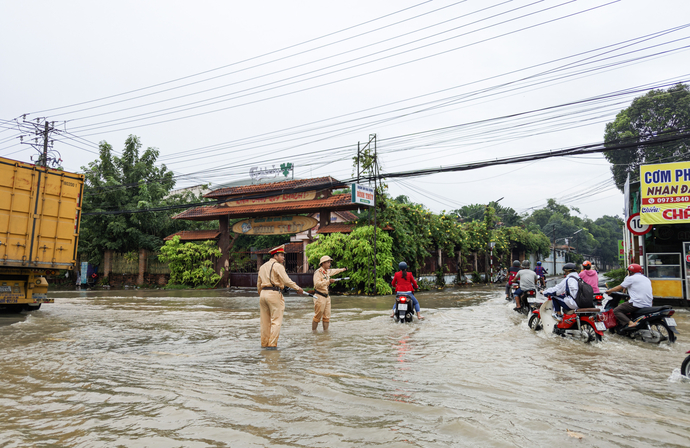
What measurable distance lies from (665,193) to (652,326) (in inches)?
301

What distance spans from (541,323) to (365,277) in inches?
482

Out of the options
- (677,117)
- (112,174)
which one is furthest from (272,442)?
(677,117)

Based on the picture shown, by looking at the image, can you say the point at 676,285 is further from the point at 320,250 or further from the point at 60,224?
the point at 60,224

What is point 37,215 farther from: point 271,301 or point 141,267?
point 141,267

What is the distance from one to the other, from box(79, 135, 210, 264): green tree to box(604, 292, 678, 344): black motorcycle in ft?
90.1

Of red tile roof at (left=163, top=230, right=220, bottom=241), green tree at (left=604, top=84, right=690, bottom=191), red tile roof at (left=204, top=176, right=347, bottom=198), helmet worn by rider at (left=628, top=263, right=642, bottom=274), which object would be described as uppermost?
green tree at (left=604, top=84, right=690, bottom=191)

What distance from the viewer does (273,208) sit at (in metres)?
26.0

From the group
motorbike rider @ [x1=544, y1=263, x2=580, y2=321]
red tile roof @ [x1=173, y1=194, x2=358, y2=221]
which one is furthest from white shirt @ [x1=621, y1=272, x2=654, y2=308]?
red tile roof @ [x1=173, y1=194, x2=358, y2=221]

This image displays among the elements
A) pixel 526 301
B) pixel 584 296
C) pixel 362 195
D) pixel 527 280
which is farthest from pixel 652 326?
pixel 362 195

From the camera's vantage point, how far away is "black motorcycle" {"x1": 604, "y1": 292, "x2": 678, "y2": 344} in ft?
28.2

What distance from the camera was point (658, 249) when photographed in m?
16.5

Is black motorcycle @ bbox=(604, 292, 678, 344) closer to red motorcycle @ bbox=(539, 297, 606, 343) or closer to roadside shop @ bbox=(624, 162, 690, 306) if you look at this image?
red motorcycle @ bbox=(539, 297, 606, 343)

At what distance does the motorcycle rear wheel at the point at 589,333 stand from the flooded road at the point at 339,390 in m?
0.17

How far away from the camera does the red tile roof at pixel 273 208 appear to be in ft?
78.0
